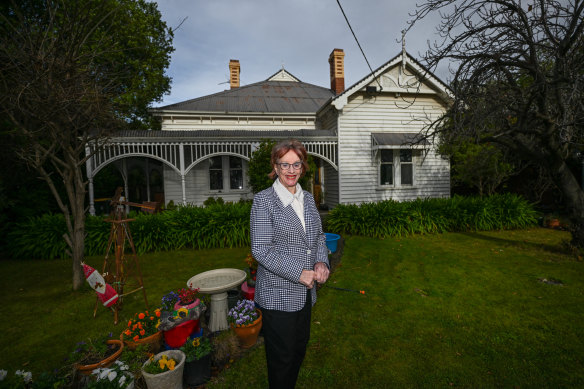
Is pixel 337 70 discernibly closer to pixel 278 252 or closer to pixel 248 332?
pixel 248 332

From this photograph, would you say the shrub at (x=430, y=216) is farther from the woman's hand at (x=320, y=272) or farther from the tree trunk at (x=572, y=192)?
the woman's hand at (x=320, y=272)

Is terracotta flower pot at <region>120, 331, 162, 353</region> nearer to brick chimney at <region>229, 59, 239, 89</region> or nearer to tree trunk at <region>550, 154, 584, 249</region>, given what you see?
tree trunk at <region>550, 154, 584, 249</region>

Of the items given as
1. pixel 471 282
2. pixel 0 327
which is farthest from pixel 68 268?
pixel 471 282

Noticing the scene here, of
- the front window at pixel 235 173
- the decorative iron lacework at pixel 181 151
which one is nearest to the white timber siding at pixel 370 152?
the decorative iron lacework at pixel 181 151

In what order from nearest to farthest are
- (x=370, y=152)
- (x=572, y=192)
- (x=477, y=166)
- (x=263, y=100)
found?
(x=572, y=192), (x=477, y=166), (x=370, y=152), (x=263, y=100)

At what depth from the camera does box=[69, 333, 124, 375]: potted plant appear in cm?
269

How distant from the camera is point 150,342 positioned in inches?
124

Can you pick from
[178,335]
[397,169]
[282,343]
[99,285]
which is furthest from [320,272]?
[397,169]

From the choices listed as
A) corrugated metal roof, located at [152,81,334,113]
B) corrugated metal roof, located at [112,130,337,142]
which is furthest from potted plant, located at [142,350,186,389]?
corrugated metal roof, located at [152,81,334,113]

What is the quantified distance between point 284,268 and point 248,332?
208 cm

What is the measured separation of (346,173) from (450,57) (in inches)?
250

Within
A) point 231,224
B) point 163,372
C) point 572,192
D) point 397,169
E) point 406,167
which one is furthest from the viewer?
point 406,167

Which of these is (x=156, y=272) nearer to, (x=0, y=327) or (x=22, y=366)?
(x=0, y=327)

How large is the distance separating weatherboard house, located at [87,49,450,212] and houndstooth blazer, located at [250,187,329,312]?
30.0ft
